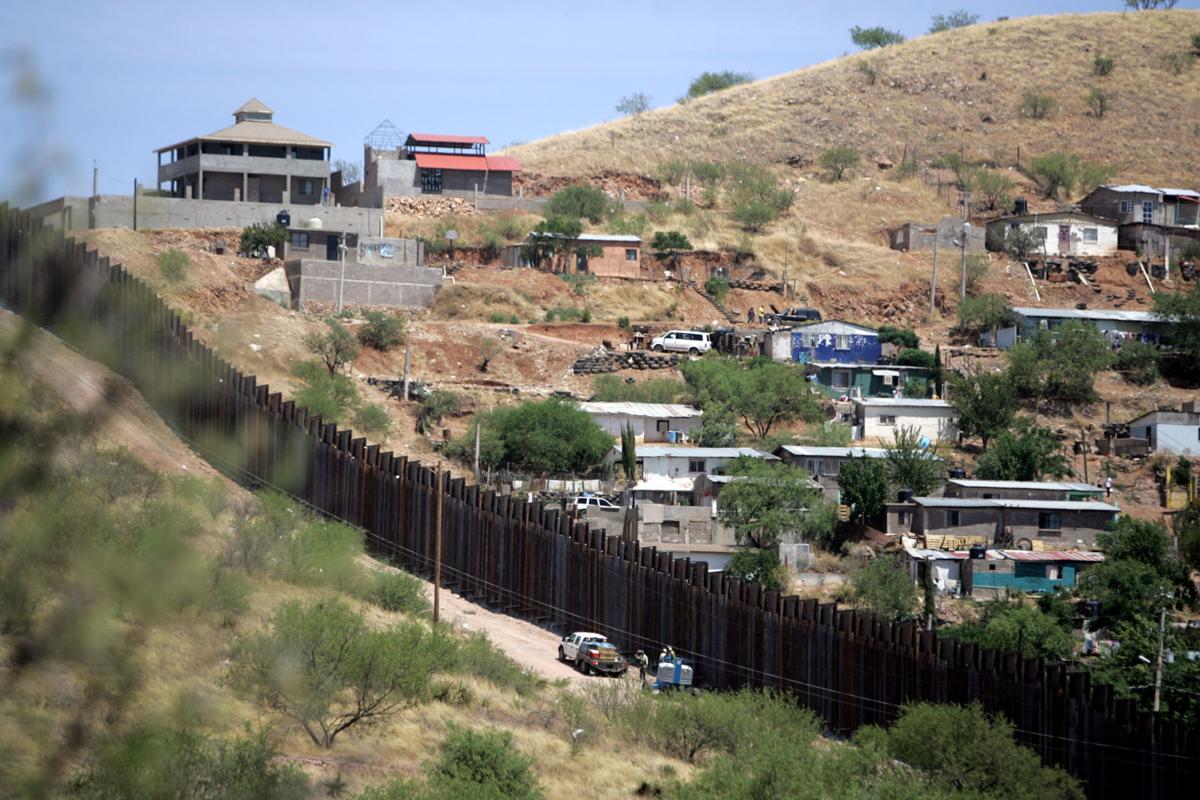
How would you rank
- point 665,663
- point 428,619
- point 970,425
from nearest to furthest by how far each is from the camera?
point 428,619, point 665,663, point 970,425

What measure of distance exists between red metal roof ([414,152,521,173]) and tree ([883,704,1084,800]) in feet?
172

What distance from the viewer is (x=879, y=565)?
38.0 meters

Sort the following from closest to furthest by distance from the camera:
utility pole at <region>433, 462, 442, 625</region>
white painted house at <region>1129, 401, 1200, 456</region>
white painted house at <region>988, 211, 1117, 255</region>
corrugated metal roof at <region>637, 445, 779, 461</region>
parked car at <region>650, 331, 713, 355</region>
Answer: utility pole at <region>433, 462, 442, 625</region>
corrugated metal roof at <region>637, 445, 779, 461</region>
white painted house at <region>1129, 401, 1200, 456</region>
parked car at <region>650, 331, 713, 355</region>
white painted house at <region>988, 211, 1117, 255</region>

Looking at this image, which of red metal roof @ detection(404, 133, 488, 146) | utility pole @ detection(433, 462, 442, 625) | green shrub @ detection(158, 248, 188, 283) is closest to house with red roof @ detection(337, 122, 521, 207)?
red metal roof @ detection(404, 133, 488, 146)

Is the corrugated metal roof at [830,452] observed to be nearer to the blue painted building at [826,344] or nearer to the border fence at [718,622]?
the blue painted building at [826,344]

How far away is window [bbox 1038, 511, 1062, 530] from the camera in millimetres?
43500

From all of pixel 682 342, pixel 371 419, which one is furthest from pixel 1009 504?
pixel 371 419

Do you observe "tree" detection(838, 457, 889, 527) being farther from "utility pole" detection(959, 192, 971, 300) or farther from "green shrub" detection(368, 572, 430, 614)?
"utility pole" detection(959, 192, 971, 300)

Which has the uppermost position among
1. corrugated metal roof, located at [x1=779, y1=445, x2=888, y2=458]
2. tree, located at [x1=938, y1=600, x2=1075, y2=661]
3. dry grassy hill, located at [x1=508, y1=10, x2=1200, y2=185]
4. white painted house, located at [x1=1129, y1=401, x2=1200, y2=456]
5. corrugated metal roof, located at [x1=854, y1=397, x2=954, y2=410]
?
dry grassy hill, located at [x1=508, y1=10, x2=1200, y2=185]

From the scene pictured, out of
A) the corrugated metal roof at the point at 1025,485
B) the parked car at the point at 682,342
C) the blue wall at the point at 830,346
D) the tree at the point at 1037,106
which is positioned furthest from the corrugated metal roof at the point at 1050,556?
the tree at the point at 1037,106

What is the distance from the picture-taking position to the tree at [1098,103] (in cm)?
9606

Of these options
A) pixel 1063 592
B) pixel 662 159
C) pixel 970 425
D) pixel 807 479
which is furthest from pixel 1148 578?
pixel 662 159

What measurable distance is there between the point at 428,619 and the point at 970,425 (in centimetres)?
3191

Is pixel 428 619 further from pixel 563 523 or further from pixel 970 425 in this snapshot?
pixel 970 425
